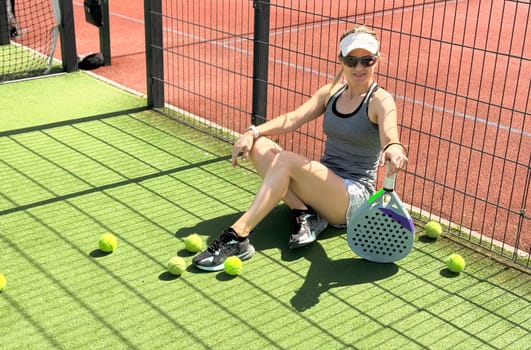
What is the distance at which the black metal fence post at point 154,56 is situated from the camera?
6488 millimetres

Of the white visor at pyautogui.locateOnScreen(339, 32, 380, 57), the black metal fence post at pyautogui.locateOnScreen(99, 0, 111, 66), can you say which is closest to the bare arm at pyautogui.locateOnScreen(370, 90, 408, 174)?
the white visor at pyautogui.locateOnScreen(339, 32, 380, 57)

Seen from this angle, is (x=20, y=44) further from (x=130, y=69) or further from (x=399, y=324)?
(x=399, y=324)

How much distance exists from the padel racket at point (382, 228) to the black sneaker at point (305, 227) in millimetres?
270

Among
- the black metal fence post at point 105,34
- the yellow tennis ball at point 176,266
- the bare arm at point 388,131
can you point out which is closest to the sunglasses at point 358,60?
the bare arm at point 388,131

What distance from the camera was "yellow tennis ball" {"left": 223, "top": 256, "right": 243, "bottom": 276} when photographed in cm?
390

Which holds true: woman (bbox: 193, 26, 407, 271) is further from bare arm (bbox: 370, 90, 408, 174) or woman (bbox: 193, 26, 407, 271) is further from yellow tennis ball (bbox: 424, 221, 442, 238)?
yellow tennis ball (bbox: 424, 221, 442, 238)

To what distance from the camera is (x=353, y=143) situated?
4.24 meters

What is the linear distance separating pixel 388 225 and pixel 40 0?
840 cm

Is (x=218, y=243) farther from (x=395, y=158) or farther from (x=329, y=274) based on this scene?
(x=395, y=158)

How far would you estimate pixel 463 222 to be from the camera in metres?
4.64

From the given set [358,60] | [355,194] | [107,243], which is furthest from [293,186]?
[107,243]

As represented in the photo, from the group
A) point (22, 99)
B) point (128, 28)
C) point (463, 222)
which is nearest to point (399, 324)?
point (463, 222)

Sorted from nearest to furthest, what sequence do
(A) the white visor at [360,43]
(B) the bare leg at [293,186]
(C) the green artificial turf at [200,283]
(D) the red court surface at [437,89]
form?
(C) the green artificial turf at [200,283] < (A) the white visor at [360,43] < (B) the bare leg at [293,186] < (D) the red court surface at [437,89]

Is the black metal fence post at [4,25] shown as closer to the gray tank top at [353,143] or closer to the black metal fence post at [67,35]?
the black metal fence post at [67,35]
